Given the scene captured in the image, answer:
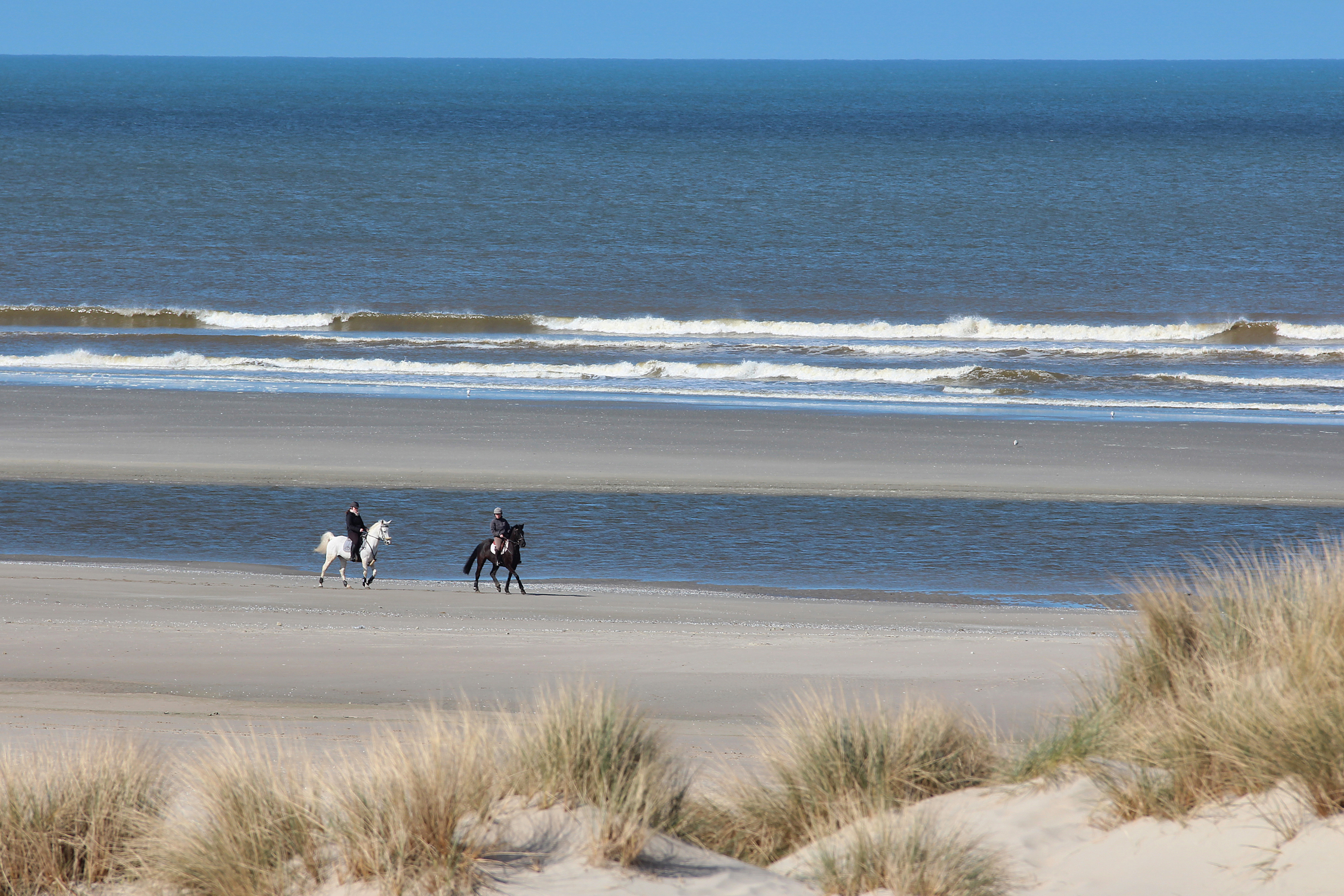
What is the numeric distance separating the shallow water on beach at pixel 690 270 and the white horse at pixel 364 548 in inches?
456

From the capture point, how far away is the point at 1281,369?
95.6 feet

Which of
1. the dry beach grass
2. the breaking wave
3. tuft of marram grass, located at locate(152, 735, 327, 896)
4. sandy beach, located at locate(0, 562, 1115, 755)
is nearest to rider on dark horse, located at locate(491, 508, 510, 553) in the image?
sandy beach, located at locate(0, 562, 1115, 755)

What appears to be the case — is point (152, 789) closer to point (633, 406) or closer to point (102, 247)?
point (633, 406)

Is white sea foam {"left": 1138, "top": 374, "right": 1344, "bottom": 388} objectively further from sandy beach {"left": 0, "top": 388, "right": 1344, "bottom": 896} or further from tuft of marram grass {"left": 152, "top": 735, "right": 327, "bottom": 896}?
tuft of marram grass {"left": 152, "top": 735, "right": 327, "bottom": 896}

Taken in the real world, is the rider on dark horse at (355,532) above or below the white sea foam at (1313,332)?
below

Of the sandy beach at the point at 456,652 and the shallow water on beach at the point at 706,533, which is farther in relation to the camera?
the shallow water on beach at the point at 706,533

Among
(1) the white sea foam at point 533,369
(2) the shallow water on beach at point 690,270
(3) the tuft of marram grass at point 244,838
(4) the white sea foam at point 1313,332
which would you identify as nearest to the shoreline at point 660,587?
(3) the tuft of marram grass at point 244,838

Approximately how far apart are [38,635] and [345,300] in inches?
1078

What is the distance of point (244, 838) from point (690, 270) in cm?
3801

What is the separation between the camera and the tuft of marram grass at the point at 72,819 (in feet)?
17.2

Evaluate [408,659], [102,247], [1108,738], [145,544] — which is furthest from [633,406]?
[102,247]

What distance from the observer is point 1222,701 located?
17.8 feet

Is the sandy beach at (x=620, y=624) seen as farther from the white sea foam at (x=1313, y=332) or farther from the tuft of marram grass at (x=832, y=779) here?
the white sea foam at (x=1313, y=332)

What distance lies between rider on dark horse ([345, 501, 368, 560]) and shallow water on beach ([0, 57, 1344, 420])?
11.3 m
